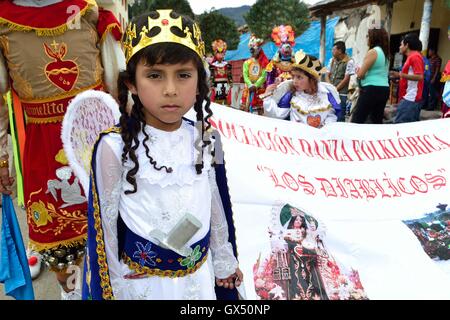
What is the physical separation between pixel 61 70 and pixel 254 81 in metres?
6.73

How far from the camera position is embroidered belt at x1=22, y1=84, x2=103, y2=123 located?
200cm

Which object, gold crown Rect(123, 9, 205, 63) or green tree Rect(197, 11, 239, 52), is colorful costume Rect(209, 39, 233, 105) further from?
green tree Rect(197, 11, 239, 52)

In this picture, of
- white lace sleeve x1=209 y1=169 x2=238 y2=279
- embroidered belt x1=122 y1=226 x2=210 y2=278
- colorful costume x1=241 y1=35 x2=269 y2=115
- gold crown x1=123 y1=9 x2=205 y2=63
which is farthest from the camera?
colorful costume x1=241 y1=35 x2=269 y2=115

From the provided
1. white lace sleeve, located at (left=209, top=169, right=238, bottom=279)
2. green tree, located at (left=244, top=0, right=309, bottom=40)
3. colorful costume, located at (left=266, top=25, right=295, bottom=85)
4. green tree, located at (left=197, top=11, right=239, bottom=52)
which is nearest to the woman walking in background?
colorful costume, located at (left=266, top=25, right=295, bottom=85)

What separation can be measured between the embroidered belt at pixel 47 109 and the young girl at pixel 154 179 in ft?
2.50

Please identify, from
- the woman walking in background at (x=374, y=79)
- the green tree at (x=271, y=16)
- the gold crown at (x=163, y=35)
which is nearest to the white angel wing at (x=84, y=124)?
the gold crown at (x=163, y=35)

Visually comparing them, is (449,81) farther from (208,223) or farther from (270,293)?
(208,223)

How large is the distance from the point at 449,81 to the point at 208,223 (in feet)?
13.1

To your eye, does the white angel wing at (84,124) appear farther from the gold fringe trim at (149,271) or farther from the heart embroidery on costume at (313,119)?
the heart embroidery on costume at (313,119)

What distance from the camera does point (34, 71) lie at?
1930 millimetres

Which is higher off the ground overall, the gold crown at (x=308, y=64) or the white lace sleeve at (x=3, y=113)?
the gold crown at (x=308, y=64)

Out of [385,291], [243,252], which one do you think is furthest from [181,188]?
[385,291]

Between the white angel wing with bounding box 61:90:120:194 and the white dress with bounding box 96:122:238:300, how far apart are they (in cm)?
32

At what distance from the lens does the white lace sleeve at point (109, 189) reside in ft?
4.34
